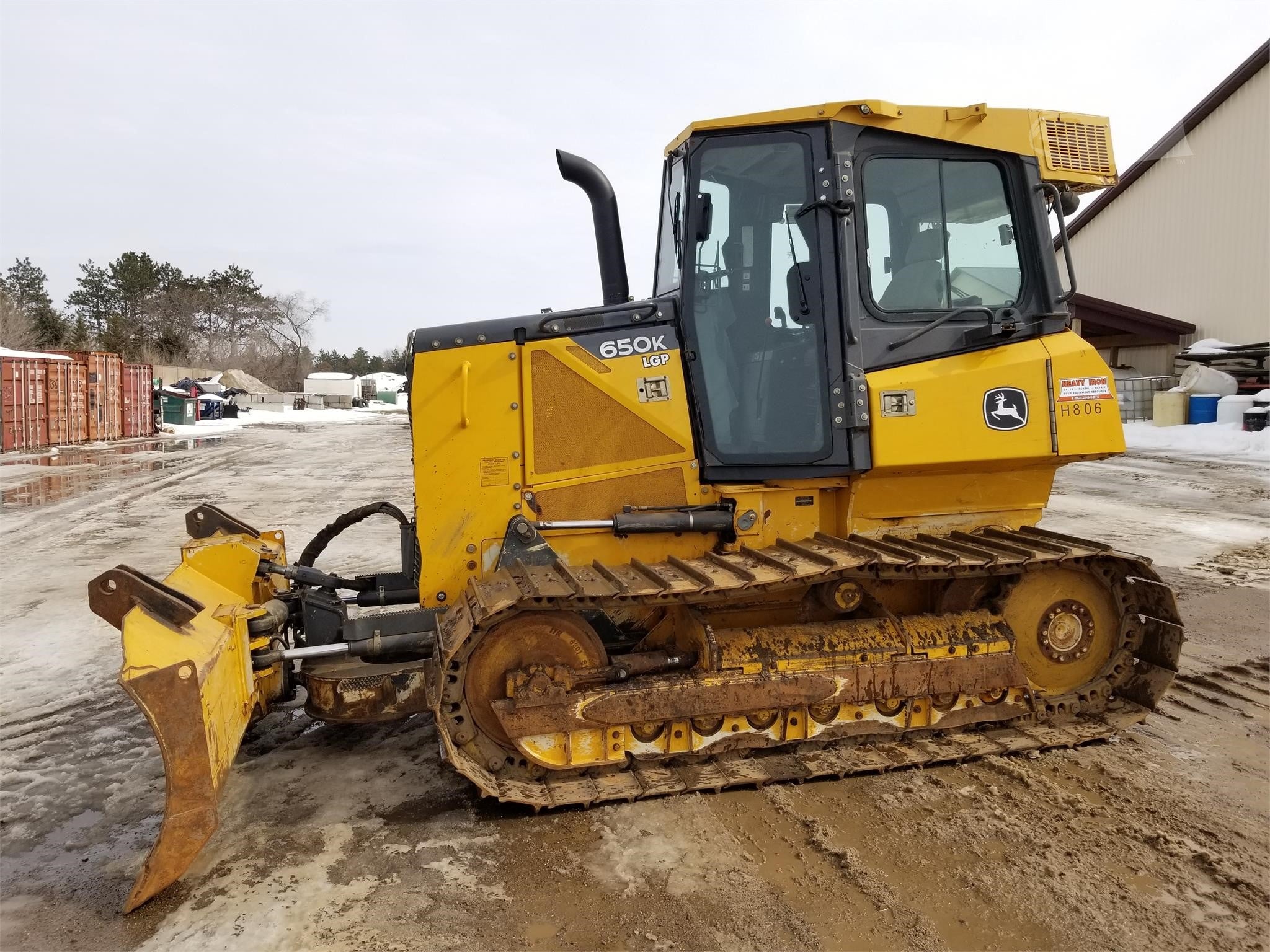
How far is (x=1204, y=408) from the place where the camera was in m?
20.8

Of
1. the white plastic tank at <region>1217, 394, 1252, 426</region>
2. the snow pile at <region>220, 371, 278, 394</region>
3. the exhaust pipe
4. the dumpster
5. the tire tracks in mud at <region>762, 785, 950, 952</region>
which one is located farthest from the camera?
the snow pile at <region>220, 371, 278, 394</region>

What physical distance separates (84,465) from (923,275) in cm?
1832

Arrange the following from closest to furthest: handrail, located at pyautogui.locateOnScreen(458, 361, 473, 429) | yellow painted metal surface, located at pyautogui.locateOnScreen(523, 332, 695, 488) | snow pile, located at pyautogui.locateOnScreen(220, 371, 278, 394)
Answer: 1. handrail, located at pyautogui.locateOnScreen(458, 361, 473, 429)
2. yellow painted metal surface, located at pyautogui.locateOnScreen(523, 332, 695, 488)
3. snow pile, located at pyautogui.locateOnScreen(220, 371, 278, 394)

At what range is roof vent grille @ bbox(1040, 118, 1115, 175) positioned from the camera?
169 inches

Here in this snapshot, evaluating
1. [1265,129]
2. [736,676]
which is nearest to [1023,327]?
[736,676]

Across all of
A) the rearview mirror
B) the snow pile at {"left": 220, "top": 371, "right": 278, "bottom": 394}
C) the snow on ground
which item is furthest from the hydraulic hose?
the snow pile at {"left": 220, "top": 371, "right": 278, "bottom": 394}

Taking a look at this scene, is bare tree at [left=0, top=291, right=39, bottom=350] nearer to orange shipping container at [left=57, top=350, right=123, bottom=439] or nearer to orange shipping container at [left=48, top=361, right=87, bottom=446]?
orange shipping container at [left=57, top=350, right=123, bottom=439]

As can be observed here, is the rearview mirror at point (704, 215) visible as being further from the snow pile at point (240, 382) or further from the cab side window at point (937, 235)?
the snow pile at point (240, 382)

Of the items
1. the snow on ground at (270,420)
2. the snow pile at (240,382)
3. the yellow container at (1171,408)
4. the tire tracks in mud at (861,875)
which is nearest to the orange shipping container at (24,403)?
the snow on ground at (270,420)

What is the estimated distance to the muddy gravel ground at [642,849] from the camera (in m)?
2.84

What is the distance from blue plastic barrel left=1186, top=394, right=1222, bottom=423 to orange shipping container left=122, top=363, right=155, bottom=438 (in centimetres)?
2816

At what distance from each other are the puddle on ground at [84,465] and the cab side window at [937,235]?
1261 centimetres

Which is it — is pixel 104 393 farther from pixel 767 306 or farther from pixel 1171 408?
pixel 1171 408

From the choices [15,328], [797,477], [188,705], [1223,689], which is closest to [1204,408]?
[1223,689]
